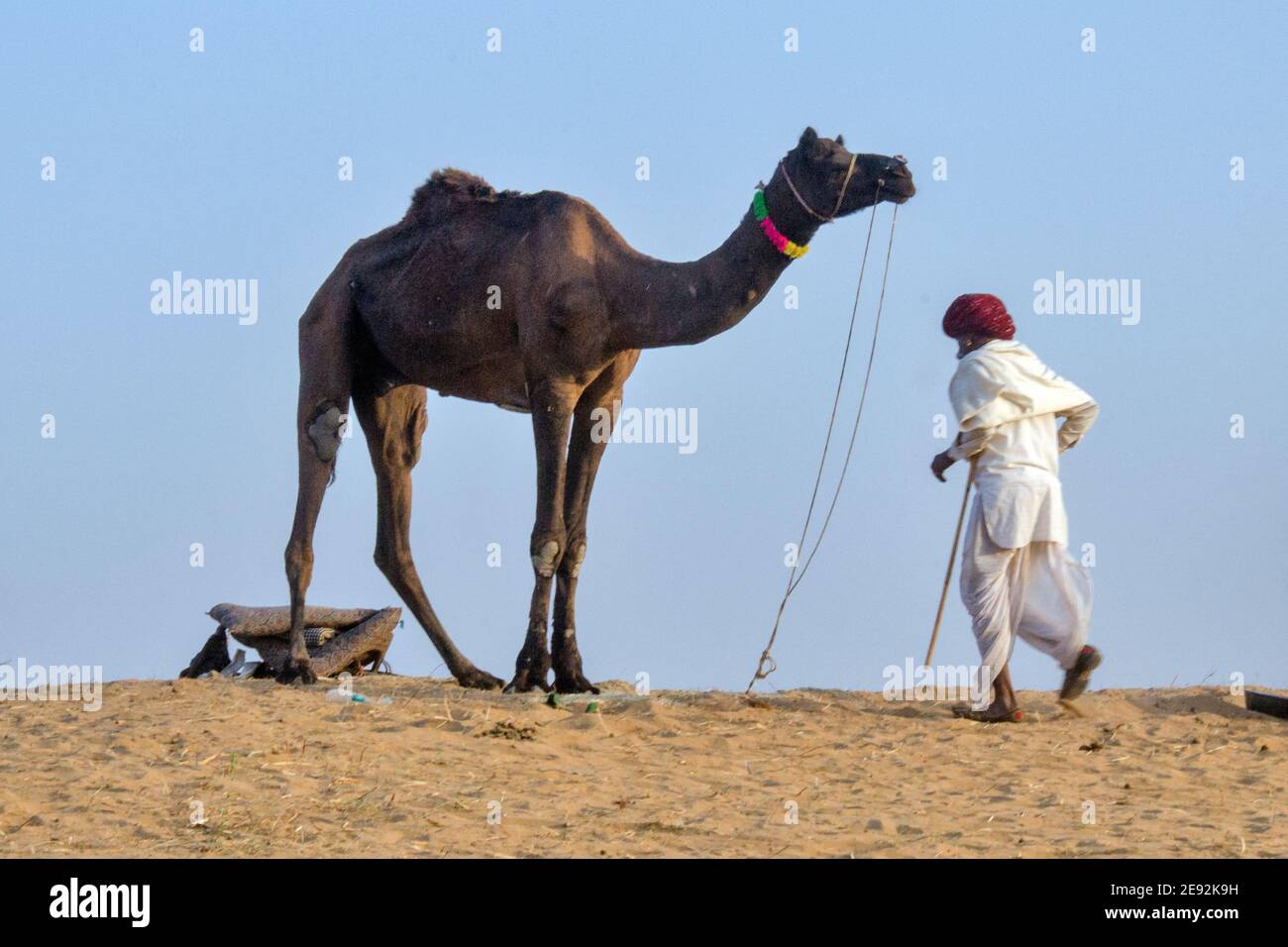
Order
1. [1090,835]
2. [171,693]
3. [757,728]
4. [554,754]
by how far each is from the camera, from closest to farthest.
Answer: [1090,835]
[554,754]
[757,728]
[171,693]

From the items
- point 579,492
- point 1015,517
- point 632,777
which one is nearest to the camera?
point 632,777

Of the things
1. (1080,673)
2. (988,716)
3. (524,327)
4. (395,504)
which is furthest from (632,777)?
(395,504)

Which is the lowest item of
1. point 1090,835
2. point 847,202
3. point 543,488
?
point 1090,835

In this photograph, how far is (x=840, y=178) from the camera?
33.5 ft

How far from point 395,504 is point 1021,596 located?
460 centimetres

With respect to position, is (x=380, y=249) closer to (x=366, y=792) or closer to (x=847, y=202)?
(x=847, y=202)

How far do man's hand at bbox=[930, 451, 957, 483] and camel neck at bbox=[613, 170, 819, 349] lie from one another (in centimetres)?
156

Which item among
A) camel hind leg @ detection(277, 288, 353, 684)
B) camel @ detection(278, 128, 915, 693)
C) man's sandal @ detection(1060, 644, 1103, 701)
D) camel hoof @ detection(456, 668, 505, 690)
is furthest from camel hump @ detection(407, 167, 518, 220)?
man's sandal @ detection(1060, 644, 1103, 701)

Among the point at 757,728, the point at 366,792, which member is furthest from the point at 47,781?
the point at 757,728

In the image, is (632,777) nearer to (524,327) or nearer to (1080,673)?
(1080,673)

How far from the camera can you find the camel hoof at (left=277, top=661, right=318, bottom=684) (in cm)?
1152

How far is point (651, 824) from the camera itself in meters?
7.50

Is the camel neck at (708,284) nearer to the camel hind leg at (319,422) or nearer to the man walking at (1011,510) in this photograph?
the man walking at (1011,510)
